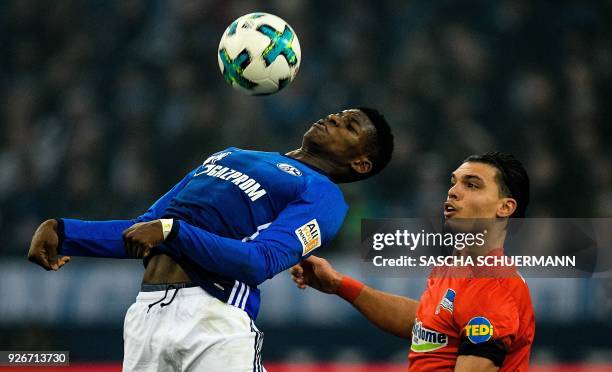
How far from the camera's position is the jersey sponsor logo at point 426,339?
13.7 feet

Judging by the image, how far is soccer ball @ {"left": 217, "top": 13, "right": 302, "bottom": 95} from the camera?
16.2 ft

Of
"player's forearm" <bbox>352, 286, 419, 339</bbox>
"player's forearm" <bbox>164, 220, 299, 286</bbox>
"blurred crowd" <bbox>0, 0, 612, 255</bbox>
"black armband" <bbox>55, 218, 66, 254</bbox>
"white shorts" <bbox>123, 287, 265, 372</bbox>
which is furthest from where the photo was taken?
"blurred crowd" <bbox>0, 0, 612, 255</bbox>

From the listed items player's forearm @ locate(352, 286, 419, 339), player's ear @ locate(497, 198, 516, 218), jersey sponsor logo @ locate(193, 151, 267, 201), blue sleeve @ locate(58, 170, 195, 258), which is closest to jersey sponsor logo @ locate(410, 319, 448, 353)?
player's forearm @ locate(352, 286, 419, 339)

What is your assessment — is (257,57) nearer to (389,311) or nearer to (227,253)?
(389,311)

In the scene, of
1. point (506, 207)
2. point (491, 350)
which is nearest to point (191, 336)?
point (491, 350)

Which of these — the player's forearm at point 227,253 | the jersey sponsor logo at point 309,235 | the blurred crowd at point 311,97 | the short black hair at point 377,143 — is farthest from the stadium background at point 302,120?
the player's forearm at point 227,253

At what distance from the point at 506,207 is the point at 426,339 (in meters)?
0.73

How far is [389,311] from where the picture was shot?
4.81 meters

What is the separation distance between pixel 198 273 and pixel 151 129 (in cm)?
629

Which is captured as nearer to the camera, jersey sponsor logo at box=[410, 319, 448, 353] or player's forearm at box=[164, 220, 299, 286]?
player's forearm at box=[164, 220, 299, 286]

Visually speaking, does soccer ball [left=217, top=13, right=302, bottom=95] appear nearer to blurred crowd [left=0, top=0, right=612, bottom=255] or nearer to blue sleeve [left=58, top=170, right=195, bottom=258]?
blue sleeve [left=58, top=170, right=195, bottom=258]

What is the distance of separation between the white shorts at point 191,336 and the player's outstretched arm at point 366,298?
3.04 feet

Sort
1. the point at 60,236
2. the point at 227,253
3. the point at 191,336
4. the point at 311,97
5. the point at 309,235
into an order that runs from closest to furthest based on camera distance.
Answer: the point at 227,253, the point at 191,336, the point at 309,235, the point at 60,236, the point at 311,97

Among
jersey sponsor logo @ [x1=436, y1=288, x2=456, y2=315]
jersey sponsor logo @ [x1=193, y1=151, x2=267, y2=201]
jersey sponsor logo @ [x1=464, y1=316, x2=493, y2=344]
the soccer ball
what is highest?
the soccer ball
